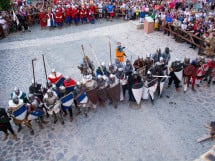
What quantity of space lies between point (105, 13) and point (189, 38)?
6744 millimetres

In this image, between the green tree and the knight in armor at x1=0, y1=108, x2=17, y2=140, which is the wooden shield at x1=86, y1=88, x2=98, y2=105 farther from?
the green tree

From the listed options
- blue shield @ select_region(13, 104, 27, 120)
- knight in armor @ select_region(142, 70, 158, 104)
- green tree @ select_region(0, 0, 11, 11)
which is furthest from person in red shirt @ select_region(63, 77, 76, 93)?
green tree @ select_region(0, 0, 11, 11)

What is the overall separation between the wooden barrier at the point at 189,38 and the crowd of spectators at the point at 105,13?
0.79ft

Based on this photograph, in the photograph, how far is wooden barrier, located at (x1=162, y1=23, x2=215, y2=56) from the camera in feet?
38.8

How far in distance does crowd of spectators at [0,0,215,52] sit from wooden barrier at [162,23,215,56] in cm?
24

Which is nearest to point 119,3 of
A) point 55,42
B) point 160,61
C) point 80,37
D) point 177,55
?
point 80,37

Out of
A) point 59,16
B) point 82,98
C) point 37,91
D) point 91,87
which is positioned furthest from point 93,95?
point 59,16

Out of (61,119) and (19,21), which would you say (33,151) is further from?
(19,21)

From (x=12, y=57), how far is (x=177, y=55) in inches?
321

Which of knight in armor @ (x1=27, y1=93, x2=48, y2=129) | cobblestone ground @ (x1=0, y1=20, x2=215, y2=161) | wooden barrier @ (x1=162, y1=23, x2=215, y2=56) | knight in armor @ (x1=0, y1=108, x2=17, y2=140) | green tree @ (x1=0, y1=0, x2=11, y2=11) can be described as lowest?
cobblestone ground @ (x1=0, y1=20, x2=215, y2=161)

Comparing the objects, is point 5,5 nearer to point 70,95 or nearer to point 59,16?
point 59,16

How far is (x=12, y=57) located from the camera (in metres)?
12.4

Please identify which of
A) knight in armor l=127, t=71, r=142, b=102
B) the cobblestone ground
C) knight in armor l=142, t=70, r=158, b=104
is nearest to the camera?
the cobblestone ground

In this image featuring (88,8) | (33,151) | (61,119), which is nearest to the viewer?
(33,151)
